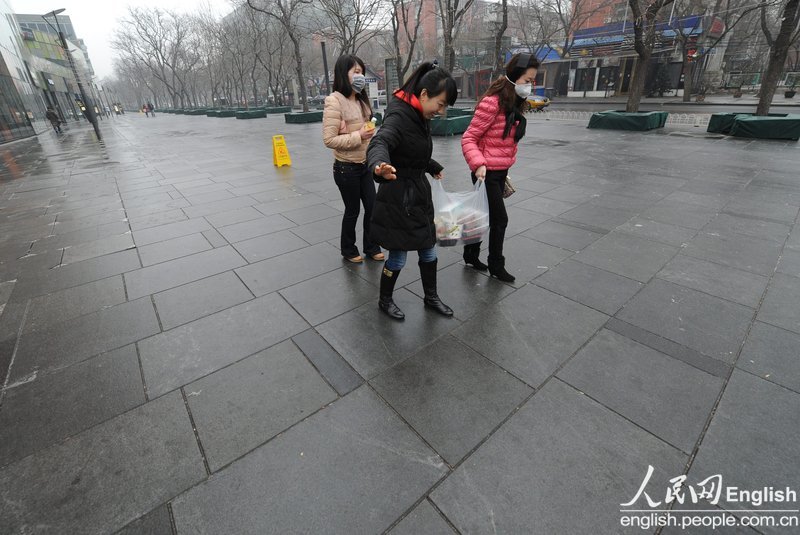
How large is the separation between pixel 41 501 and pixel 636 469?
3.01 meters

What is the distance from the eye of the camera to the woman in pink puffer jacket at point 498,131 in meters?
3.07

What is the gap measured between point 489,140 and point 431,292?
56.9 inches

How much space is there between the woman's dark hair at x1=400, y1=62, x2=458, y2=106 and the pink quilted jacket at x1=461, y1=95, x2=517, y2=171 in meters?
0.77

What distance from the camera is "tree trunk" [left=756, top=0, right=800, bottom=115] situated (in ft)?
34.4

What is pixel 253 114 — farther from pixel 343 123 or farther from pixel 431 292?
pixel 431 292

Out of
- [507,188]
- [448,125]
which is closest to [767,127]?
[448,125]

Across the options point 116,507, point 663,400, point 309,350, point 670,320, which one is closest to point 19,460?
point 116,507

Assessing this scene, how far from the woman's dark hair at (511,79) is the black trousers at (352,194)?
1.43 meters

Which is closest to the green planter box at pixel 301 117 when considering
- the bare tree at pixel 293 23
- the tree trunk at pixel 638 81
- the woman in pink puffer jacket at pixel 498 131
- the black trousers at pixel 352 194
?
the bare tree at pixel 293 23

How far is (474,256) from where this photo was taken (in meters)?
3.96

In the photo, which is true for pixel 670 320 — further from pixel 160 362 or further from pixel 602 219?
pixel 160 362

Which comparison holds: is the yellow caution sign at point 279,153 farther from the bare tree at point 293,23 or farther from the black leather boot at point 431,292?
the bare tree at point 293,23

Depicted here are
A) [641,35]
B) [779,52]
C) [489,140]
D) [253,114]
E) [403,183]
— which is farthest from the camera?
[253,114]

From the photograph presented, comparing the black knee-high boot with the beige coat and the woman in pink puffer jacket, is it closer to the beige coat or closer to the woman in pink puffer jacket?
the woman in pink puffer jacket
